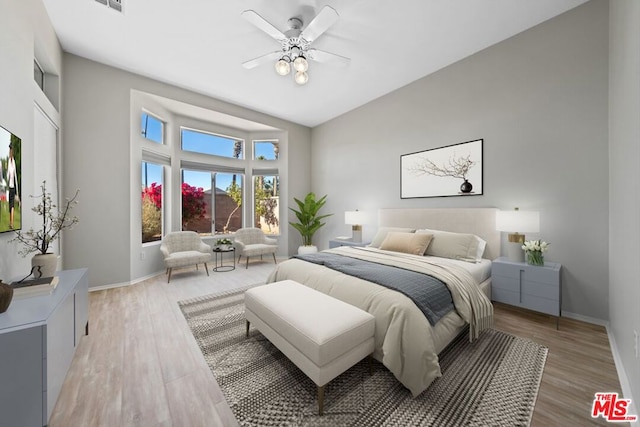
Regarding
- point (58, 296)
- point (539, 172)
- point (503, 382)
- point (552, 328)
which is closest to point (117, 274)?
point (58, 296)

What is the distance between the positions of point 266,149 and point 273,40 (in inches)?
123

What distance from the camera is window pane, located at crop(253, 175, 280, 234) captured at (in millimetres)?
5898

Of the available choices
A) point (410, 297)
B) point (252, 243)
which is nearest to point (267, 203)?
point (252, 243)

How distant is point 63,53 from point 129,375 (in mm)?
4161

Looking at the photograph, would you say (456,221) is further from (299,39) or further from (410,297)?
(299,39)

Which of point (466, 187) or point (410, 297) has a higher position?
point (466, 187)

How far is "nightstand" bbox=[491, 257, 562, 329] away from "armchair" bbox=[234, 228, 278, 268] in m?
3.77

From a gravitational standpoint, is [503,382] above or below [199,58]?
below

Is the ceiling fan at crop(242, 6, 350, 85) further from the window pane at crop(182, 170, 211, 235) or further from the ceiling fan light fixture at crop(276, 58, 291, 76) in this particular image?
the window pane at crop(182, 170, 211, 235)

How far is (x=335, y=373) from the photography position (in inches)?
55.0

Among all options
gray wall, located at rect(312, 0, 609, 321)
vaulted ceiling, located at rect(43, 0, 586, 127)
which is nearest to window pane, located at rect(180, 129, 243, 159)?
vaulted ceiling, located at rect(43, 0, 586, 127)

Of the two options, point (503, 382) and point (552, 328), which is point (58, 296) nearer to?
point (503, 382)

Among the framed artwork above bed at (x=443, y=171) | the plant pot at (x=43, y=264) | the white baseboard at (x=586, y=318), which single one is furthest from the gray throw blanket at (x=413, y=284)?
the plant pot at (x=43, y=264)

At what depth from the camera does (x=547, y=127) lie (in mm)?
2645
